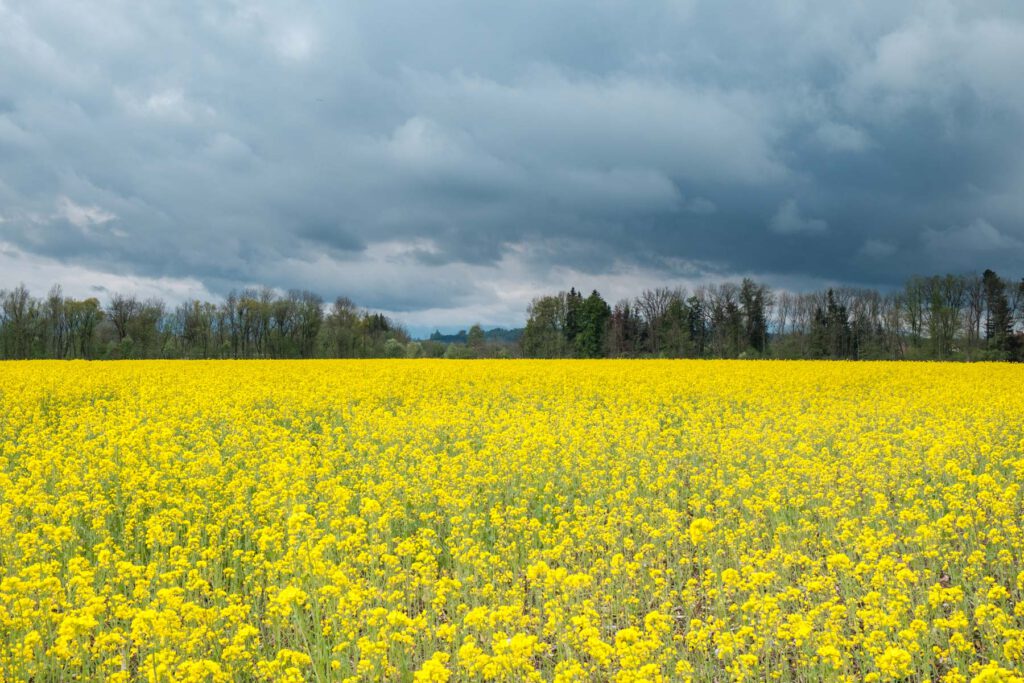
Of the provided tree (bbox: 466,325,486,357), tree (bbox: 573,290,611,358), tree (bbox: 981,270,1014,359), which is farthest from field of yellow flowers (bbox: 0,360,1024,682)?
tree (bbox: 573,290,611,358)

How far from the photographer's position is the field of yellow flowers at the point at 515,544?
5184mm

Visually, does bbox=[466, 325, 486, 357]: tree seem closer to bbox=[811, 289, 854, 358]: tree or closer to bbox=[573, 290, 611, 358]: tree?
bbox=[573, 290, 611, 358]: tree

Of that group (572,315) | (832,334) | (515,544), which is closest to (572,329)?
(572,315)

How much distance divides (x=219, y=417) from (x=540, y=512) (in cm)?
992

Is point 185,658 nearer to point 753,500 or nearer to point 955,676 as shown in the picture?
point 955,676

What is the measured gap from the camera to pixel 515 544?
7.79 m

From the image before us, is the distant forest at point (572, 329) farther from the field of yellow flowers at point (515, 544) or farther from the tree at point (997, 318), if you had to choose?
the field of yellow flowers at point (515, 544)

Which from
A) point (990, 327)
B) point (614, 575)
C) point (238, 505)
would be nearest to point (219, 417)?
point (238, 505)

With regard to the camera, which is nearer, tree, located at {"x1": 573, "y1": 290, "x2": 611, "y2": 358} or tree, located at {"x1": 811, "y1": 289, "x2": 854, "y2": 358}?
tree, located at {"x1": 811, "y1": 289, "x2": 854, "y2": 358}

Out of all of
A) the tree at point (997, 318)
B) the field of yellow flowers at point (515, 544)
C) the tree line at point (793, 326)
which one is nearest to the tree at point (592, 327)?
the tree line at point (793, 326)

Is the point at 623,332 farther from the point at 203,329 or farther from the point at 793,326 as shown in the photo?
the point at 203,329

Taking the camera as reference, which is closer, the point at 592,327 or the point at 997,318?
the point at 997,318

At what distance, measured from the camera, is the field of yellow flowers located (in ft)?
17.0

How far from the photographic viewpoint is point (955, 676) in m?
4.33
